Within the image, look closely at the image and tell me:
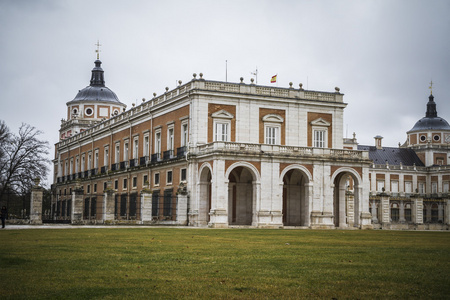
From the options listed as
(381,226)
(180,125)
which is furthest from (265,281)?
(381,226)

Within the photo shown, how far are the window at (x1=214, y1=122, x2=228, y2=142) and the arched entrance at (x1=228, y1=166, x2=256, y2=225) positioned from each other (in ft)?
7.97

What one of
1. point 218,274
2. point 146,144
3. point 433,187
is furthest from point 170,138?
point 433,187

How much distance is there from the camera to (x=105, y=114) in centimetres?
8838

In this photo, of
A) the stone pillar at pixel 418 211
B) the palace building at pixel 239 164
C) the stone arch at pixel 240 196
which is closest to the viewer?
the palace building at pixel 239 164

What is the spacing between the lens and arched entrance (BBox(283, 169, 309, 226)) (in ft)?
163

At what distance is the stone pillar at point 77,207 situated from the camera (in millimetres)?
44463

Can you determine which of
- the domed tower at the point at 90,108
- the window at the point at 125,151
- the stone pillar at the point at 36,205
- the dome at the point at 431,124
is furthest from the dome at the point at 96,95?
the dome at the point at 431,124

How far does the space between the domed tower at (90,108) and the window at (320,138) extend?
4206cm

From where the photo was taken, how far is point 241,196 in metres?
48.4

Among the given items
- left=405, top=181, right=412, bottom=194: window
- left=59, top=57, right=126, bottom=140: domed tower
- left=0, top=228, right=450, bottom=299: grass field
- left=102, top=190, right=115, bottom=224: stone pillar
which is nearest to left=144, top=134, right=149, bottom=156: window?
left=102, top=190, right=115, bottom=224: stone pillar

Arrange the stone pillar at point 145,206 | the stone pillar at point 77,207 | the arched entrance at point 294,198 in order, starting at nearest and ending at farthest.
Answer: the stone pillar at point 77,207, the stone pillar at point 145,206, the arched entrance at point 294,198

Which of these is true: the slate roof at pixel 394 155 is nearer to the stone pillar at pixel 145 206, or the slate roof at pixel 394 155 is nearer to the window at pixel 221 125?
the window at pixel 221 125

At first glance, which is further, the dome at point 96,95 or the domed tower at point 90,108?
the dome at point 96,95

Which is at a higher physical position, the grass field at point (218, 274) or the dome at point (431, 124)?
the dome at point (431, 124)
